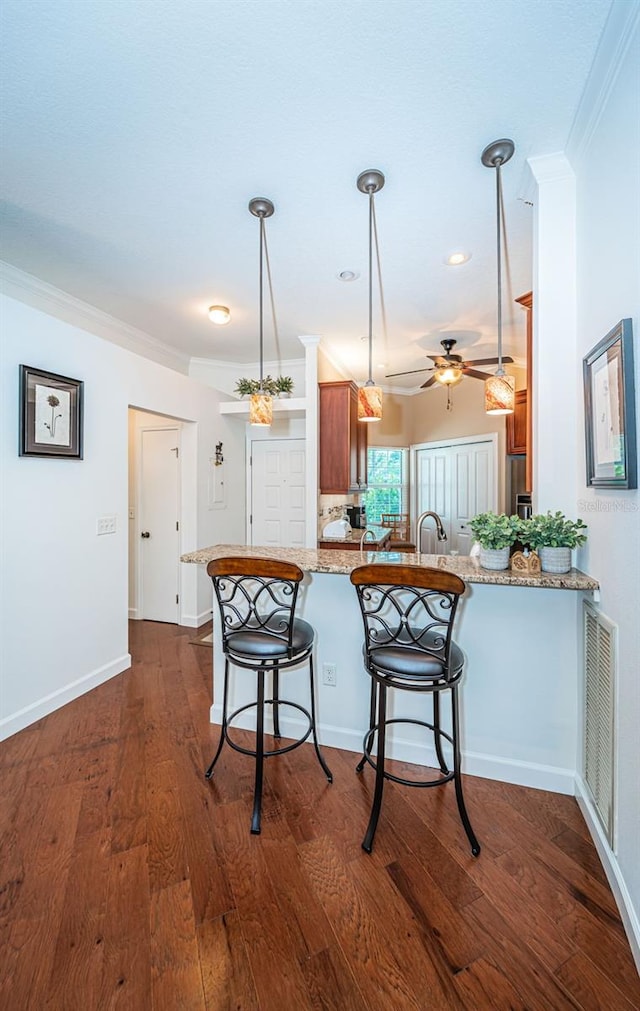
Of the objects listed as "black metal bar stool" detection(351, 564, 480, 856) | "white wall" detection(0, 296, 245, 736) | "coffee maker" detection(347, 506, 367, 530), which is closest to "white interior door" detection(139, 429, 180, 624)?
"white wall" detection(0, 296, 245, 736)

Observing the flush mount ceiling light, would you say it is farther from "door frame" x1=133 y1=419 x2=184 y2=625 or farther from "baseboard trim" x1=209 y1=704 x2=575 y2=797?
"baseboard trim" x1=209 y1=704 x2=575 y2=797

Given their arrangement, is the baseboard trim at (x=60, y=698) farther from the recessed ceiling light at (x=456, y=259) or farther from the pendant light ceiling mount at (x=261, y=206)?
the recessed ceiling light at (x=456, y=259)

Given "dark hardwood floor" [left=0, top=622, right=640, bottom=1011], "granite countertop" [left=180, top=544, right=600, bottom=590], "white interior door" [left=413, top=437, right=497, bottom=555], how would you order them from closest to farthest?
"dark hardwood floor" [left=0, top=622, right=640, bottom=1011]
"granite countertop" [left=180, top=544, right=600, bottom=590]
"white interior door" [left=413, top=437, right=497, bottom=555]

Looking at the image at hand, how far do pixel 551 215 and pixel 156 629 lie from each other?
451 centimetres

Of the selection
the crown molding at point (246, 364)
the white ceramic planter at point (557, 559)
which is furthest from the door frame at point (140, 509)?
the white ceramic planter at point (557, 559)

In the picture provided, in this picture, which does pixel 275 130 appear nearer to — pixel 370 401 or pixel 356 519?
pixel 370 401

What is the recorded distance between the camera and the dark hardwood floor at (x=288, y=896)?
1.20 metres

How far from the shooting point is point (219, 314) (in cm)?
364

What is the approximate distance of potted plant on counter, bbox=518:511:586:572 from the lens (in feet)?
6.04

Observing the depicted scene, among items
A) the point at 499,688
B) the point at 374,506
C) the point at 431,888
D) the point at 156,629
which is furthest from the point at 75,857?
the point at 374,506

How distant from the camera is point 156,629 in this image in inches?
171

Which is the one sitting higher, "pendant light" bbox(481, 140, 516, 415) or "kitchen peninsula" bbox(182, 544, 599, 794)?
A: "pendant light" bbox(481, 140, 516, 415)

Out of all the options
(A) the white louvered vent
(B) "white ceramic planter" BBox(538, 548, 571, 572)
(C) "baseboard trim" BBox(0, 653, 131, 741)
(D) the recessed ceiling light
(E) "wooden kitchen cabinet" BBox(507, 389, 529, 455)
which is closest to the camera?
(A) the white louvered vent

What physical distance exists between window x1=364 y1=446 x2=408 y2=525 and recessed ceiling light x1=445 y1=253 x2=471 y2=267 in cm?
391
